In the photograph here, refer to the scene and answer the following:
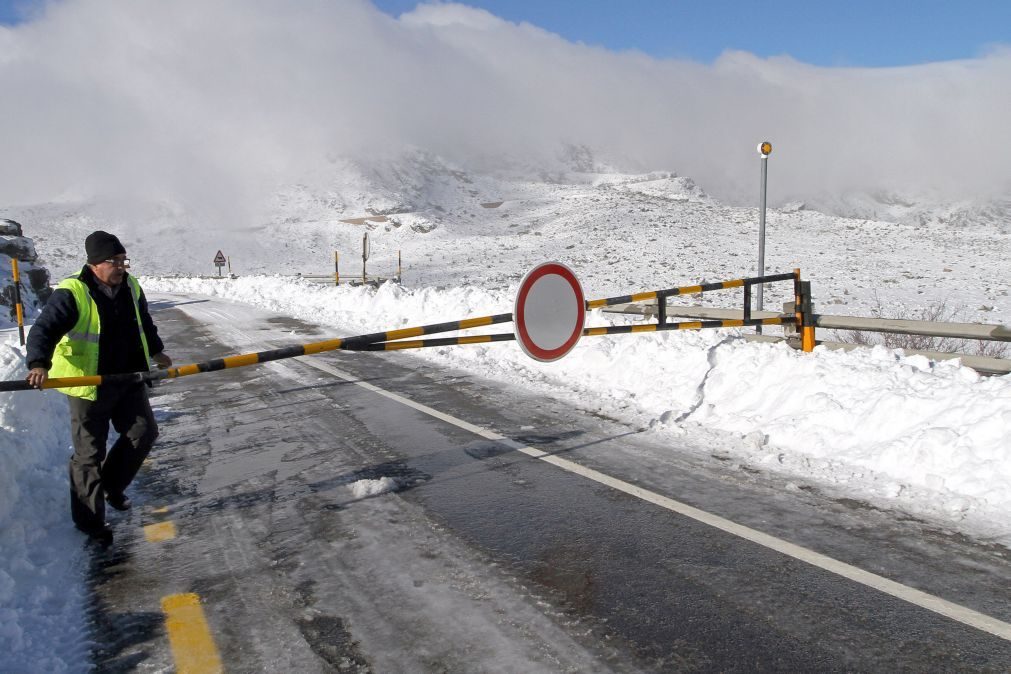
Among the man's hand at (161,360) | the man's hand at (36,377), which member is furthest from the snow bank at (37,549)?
the man's hand at (161,360)

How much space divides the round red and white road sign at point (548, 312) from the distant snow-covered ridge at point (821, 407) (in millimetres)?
1468

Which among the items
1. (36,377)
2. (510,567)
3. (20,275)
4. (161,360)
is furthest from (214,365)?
(20,275)

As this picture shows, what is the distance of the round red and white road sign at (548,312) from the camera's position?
608 cm

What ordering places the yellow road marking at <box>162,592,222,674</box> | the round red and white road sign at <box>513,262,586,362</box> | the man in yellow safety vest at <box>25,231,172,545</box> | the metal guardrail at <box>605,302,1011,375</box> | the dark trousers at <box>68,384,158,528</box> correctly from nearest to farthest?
the yellow road marking at <box>162,592,222,674</box>
the man in yellow safety vest at <box>25,231,172,545</box>
the dark trousers at <box>68,384,158,528</box>
the round red and white road sign at <box>513,262,586,362</box>
the metal guardrail at <box>605,302,1011,375</box>

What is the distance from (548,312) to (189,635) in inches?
154

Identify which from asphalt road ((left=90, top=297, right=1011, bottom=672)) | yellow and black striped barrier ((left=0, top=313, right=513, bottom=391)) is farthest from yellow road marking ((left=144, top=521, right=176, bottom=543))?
yellow and black striped barrier ((left=0, top=313, right=513, bottom=391))

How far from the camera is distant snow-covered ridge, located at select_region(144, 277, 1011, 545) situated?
4.99 metres

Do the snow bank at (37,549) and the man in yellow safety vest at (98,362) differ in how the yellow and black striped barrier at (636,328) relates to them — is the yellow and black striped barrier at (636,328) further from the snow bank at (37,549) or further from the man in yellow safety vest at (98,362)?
the snow bank at (37,549)

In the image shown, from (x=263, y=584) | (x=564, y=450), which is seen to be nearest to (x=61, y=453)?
(x=263, y=584)

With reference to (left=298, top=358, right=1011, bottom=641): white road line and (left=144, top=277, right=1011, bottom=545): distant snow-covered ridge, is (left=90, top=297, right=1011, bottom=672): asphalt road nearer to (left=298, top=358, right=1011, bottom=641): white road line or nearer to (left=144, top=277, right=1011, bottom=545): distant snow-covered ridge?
(left=298, top=358, right=1011, bottom=641): white road line

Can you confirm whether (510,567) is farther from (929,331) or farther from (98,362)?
(929,331)

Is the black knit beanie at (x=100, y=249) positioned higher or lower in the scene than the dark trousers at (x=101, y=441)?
higher

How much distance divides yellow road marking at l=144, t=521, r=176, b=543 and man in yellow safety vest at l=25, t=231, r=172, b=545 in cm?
25

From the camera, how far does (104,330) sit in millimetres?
4492
